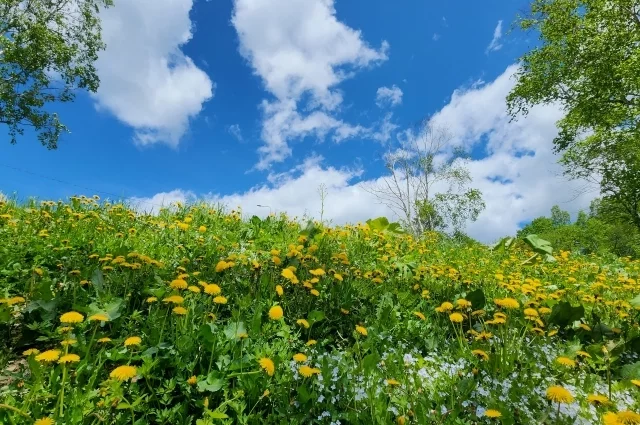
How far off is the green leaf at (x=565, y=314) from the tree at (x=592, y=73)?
15.0 m

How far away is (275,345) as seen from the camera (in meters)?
2.47

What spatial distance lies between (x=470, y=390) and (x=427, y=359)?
52cm

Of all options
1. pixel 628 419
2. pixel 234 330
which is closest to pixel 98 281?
pixel 234 330

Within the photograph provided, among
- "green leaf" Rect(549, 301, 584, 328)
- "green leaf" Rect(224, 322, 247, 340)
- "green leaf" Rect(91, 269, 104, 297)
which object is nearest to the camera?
"green leaf" Rect(224, 322, 247, 340)

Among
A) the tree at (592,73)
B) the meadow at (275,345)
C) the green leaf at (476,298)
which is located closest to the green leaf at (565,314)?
the meadow at (275,345)

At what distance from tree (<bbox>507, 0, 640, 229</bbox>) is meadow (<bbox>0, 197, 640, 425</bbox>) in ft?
50.8

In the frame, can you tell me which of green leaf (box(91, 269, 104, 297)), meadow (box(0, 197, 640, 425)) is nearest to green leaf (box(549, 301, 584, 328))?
meadow (box(0, 197, 640, 425))

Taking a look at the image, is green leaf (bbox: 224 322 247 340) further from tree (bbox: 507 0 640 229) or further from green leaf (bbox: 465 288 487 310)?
tree (bbox: 507 0 640 229)

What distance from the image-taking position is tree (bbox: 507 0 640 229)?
55.7 ft

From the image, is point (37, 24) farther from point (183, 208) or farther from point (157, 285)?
point (157, 285)

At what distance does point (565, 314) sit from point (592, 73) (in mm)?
19437

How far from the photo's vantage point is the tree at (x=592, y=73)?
17.0 metres

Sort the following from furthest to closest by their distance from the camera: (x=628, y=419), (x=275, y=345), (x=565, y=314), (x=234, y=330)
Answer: (x=565, y=314)
(x=275, y=345)
(x=234, y=330)
(x=628, y=419)

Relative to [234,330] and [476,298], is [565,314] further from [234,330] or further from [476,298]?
[234,330]
